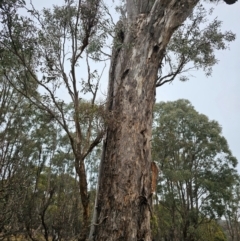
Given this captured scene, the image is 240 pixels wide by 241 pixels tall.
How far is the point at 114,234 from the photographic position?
3389mm

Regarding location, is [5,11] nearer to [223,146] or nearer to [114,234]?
[114,234]

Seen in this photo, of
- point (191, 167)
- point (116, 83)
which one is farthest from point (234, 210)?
point (116, 83)

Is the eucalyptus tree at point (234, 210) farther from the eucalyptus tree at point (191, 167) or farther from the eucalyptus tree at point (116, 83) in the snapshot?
the eucalyptus tree at point (116, 83)

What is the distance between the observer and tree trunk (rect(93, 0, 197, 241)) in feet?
11.6

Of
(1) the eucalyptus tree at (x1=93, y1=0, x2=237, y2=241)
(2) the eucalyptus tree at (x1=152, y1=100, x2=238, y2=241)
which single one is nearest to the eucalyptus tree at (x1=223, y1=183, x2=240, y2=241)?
(2) the eucalyptus tree at (x1=152, y1=100, x2=238, y2=241)

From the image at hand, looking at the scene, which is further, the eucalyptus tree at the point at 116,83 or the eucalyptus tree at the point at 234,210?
the eucalyptus tree at the point at 234,210

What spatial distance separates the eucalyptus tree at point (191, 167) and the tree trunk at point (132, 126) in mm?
9160

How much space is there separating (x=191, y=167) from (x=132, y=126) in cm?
1129

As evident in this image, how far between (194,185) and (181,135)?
94.9 inches

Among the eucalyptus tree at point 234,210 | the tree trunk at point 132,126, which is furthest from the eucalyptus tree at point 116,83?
the eucalyptus tree at point 234,210

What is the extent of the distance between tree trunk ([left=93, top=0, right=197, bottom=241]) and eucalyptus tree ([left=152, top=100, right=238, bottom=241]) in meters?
9.16

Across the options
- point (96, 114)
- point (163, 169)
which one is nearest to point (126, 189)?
point (96, 114)

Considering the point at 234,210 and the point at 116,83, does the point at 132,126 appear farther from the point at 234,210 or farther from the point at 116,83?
the point at 234,210

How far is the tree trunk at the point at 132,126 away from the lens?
3.54 metres
